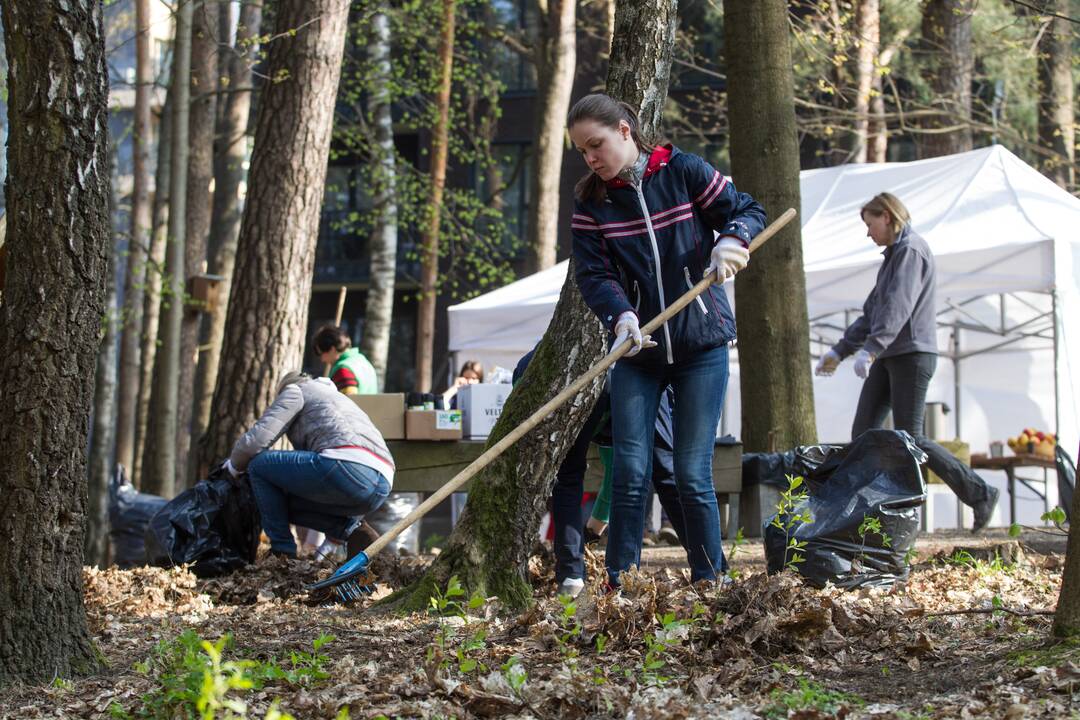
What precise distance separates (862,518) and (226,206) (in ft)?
39.9

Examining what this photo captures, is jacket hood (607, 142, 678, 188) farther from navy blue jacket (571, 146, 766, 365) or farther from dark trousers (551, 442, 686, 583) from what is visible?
dark trousers (551, 442, 686, 583)

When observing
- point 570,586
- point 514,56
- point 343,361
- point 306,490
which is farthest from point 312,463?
point 514,56

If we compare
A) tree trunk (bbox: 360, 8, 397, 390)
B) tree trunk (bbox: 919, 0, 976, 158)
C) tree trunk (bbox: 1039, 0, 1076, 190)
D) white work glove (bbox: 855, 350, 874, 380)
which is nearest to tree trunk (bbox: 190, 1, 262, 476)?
tree trunk (bbox: 360, 8, 397, 390)

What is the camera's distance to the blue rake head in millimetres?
4770

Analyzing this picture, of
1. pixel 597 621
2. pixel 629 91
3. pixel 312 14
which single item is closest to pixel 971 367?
pixel 312 14

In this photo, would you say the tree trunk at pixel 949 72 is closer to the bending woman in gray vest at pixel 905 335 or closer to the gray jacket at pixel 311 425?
the bending woman in gray vest at pixel 905 335

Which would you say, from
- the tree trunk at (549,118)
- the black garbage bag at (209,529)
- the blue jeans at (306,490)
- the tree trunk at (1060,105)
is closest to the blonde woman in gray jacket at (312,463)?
the blue jeans at (306,490)

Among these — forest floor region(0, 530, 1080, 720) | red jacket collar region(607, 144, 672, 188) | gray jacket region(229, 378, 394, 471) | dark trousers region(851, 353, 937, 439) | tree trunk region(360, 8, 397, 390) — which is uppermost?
tree trunk region(360, 8, 397, 390)

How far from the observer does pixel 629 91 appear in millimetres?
5477

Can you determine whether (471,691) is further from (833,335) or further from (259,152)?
(833,335)

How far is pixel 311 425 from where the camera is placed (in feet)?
23.8

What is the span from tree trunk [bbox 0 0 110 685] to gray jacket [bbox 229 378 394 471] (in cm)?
289

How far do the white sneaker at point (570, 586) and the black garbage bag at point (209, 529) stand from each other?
2.17m

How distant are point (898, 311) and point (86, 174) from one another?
15.5 feet
